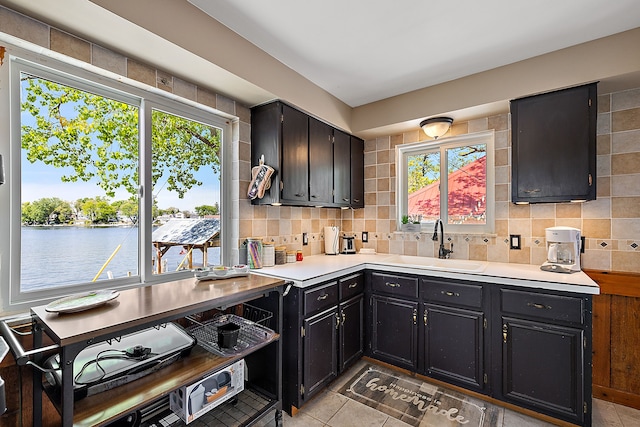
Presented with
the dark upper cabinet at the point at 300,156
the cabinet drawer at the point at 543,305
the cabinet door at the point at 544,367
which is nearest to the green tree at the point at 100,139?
the dark upper cabinet at the point at 300,156

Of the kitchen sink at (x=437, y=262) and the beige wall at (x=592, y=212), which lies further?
the kitchen sink at (x=437, y=262)

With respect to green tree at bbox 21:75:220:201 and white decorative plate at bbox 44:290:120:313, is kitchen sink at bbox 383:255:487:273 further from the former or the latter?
white decorative plate at bbox 44:290:120:313

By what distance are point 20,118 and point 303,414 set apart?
235 cm

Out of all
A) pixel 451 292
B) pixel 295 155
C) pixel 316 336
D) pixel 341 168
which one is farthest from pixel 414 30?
pixel 316 336

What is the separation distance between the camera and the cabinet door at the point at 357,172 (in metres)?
3.27

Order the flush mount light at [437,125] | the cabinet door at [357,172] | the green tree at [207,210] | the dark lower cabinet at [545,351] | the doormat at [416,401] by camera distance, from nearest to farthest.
Answer: the dark lower cabinet at [545,351]
the doormat at [416,401]
the green tree at [207,210]
the flush mount light at [437,125]
the cabinet door at [357,172]

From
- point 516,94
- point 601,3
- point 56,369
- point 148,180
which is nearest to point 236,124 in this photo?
point 148,180

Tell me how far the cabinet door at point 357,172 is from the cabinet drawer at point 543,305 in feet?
5.51

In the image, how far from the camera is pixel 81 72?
1.64 m

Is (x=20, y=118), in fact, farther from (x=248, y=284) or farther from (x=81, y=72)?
(x=248, y=284)

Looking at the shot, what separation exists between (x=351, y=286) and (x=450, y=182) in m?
1.49

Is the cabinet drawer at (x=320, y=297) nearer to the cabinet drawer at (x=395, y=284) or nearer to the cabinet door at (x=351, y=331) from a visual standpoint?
the cabinet door at (x=351, y=331)

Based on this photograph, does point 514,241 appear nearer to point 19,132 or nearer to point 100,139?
point 100,139

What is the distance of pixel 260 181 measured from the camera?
237cm
